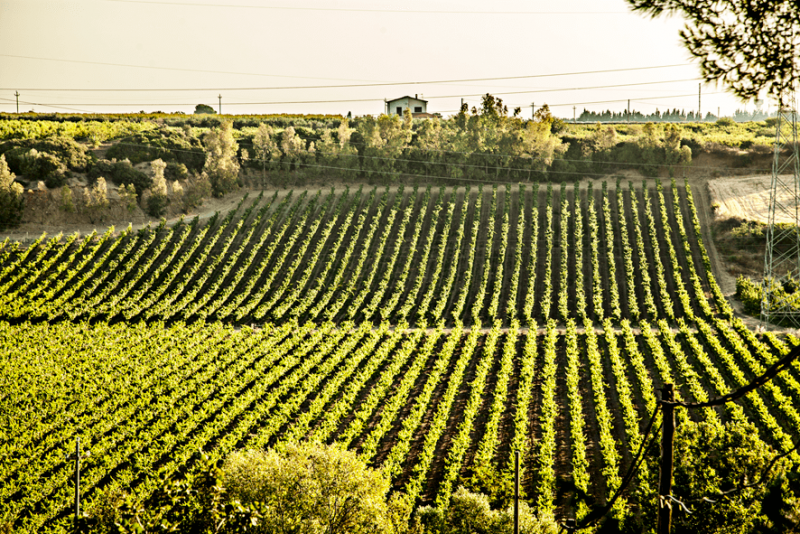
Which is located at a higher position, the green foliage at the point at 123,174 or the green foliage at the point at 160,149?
the green foliage at the point at 160,149

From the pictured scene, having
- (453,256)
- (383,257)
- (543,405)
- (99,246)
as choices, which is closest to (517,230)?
(453,256)

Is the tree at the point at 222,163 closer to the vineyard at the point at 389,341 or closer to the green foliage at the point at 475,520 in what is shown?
the vineyard at the point at 389,341

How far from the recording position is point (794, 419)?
2372 centimetres

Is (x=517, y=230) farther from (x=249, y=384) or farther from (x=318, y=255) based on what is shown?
(x=249, y=384)

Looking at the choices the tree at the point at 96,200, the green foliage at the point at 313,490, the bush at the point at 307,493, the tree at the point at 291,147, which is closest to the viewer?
the bush at the point at 307,493

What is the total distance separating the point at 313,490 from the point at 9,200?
140 feet

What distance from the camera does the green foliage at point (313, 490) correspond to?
13.6 meters

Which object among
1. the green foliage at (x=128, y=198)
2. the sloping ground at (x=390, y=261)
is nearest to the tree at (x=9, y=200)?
the sloping ground at (x=390, y=261)

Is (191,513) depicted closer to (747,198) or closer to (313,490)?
(313,490)

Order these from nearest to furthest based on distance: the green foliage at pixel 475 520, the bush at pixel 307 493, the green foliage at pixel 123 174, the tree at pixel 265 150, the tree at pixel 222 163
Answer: the bush at pixel 307 493
the green foliage at pixel 475 520
the green foliage at pixel 123 174
the tree at pixel 222 163
the tree at pixel 265 150

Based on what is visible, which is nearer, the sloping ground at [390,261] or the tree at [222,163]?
the sloping ground at [390,261]

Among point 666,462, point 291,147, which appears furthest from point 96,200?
point 666,462

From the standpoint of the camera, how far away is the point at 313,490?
46.4 ft

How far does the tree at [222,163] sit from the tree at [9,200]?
14.2 metres
